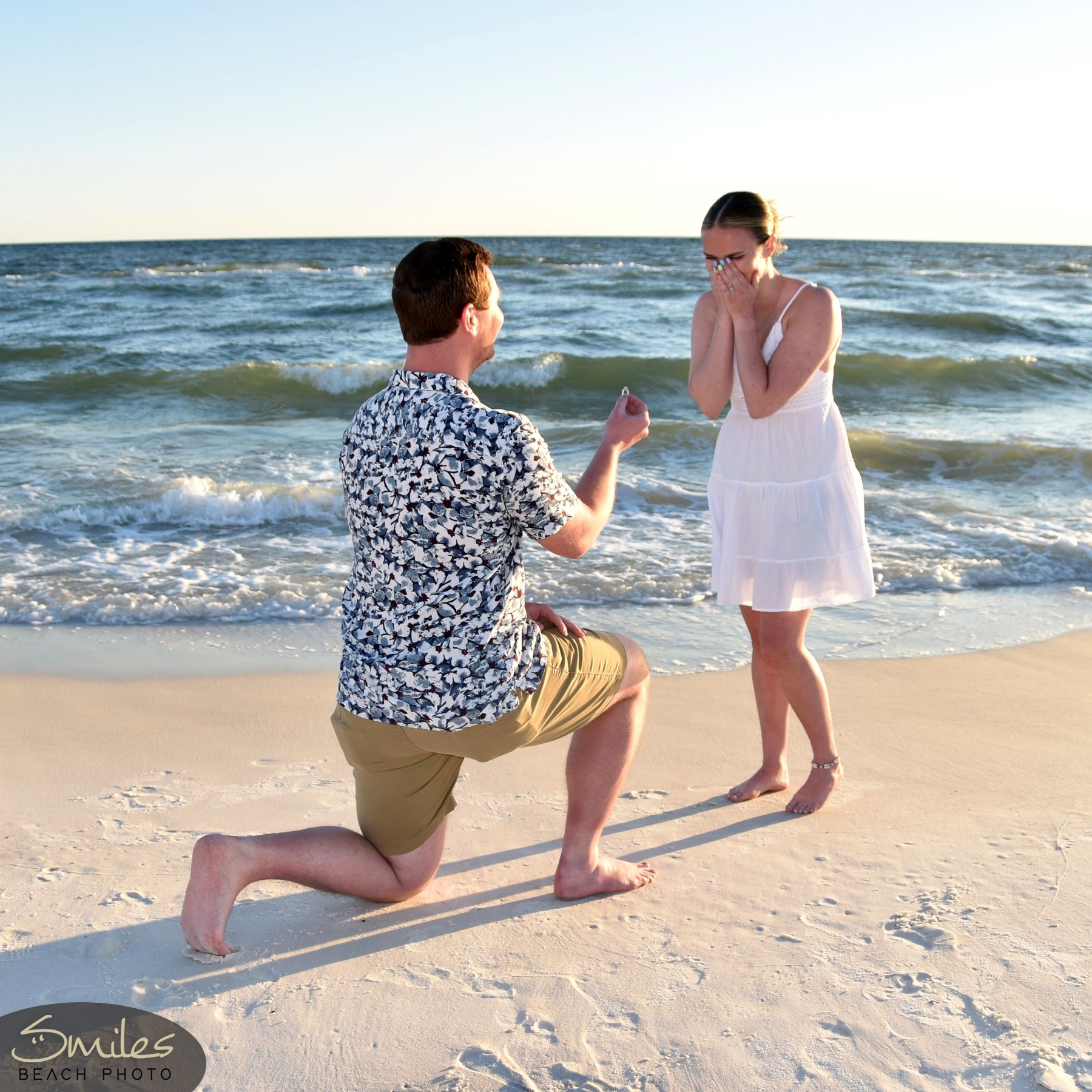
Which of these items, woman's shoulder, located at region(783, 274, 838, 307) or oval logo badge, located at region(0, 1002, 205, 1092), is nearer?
oval logo badge, located at region(0, 1002, 205, 1092)

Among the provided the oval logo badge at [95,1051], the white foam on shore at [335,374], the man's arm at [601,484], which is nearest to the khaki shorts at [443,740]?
the man's arm at [601,484]

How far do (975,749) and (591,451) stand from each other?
6546 mm

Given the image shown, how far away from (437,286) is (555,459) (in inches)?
307

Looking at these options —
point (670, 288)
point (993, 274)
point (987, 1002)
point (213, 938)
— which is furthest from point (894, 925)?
point (993, 274)

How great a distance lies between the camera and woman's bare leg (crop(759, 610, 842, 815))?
3121 millimetres

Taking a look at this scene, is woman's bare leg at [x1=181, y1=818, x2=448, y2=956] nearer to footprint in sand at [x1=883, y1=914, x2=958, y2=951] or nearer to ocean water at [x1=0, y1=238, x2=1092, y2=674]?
footprint in sand at [x1=883, y1=914, x2=958, y2=951]

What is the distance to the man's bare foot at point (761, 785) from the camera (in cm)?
323

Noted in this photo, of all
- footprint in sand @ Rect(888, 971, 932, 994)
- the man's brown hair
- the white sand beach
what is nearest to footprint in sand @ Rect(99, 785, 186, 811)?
the white sand beach

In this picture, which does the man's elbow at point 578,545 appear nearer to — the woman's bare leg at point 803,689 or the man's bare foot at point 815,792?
the woman's bare leg at point 803,689

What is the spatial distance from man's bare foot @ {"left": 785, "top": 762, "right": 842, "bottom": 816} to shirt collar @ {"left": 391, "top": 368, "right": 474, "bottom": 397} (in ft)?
5.71

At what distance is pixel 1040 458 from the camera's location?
350 inches

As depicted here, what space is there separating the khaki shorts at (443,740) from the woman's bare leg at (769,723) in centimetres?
87

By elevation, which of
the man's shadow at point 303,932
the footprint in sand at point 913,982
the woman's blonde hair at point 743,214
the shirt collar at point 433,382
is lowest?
the man's shadow at point 303,932

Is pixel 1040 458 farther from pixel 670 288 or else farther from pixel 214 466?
pixel 670 288
